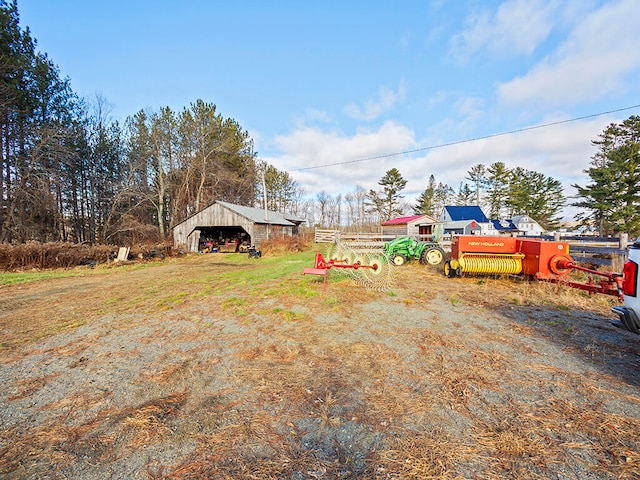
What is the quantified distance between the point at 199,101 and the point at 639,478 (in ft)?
109

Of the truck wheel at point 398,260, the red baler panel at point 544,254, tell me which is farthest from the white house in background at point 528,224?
the red baler panel at point 544,254

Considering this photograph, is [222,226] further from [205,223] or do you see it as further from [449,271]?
[449,271]

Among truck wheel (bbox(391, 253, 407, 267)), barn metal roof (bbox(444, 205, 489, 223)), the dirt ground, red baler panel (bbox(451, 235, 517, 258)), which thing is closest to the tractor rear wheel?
red baler panel (bbox(451, 235, 517, 258))

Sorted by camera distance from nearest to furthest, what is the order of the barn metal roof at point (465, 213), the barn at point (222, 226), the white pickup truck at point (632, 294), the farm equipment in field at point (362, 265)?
the white pickup truck at point (632, 294) → the farm equipment in field at point (362, 265) → the barn at point (222, 226) → the barn metal roof at point (465, 213)

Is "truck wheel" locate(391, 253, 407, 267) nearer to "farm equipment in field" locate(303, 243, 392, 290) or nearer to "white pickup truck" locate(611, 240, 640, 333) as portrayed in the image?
"farm equipment in field" locate(303, 243, 392, 290)

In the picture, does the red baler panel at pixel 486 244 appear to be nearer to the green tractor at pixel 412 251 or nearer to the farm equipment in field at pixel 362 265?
the green tractor at pixel 412 251

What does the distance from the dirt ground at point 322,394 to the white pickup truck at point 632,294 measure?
2.30ft

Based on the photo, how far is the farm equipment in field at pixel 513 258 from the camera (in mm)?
6793

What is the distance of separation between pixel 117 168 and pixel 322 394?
97.8 ft

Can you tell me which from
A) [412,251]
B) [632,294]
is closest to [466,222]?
[412,251]

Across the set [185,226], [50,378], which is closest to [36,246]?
[185,226]

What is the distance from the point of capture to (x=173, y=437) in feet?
6.87

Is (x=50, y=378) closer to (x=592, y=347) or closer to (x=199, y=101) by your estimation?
(x=592, y=347)

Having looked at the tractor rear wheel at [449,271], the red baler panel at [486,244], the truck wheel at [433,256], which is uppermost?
the red baler panel at [486,244]
